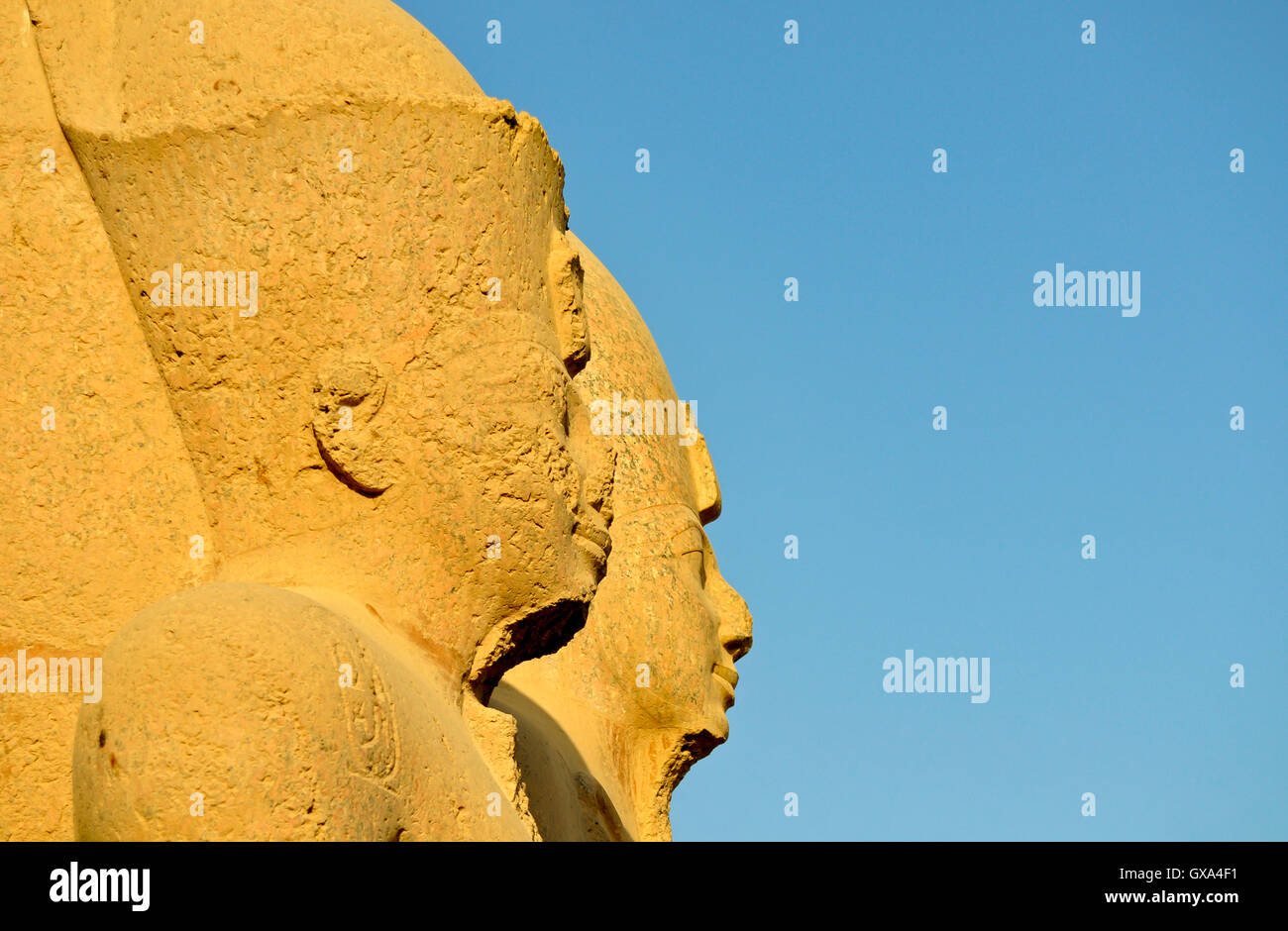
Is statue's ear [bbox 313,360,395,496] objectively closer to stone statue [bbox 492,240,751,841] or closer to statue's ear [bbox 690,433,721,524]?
stone statue [bbox 492,240,751,841]

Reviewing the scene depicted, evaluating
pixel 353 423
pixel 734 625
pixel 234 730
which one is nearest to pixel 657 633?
pixel 734 625

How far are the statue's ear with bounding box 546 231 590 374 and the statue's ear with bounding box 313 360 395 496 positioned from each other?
0.71 metres

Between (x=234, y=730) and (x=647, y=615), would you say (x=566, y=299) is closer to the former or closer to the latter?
(x=234, y=730)

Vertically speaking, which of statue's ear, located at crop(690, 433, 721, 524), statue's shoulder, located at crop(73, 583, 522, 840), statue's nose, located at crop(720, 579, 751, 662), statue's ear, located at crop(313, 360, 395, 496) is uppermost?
statue's ear, located at crop(690, 433, 721, 524)

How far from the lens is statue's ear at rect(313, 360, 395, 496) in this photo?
5094 mm

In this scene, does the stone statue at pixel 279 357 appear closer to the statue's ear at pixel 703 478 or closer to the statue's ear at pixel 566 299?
the statue's ear at pixel 566 299

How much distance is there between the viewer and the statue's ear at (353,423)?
5.09 meters

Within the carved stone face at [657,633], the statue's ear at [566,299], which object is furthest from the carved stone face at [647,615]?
the statue's ear at [566,299]

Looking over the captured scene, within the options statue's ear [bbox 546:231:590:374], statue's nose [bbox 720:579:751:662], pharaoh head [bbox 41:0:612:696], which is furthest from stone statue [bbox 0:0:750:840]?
statue's nose [bbox 720:579:751:662]

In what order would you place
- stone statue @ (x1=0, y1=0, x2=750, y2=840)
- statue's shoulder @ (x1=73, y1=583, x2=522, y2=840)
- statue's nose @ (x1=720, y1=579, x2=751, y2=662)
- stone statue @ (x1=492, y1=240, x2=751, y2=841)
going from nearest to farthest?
statue's shoulder @ (x1=73, y1=583, x2=522, y2=840) < stone statue @ (x1=0, y1=0, x2=750, y2=840) < stone statue @ (x1=492, y1=240, x2=751, y2=841) < statue's nose @ (x1=720, y1=579, x2=751, y2=662)

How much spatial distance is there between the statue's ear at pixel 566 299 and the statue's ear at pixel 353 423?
707mm
